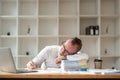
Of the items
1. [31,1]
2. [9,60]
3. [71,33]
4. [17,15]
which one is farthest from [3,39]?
[9,60]

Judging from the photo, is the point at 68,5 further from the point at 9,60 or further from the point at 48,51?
the point at 9,60

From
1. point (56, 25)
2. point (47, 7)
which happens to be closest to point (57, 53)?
point (56, 25)

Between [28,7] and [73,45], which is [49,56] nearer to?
[73,45]

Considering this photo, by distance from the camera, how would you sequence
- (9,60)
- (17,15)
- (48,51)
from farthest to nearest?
(17,15), (48,51), (9,60)

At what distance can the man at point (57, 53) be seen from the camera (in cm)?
279

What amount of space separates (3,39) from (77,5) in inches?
68.4

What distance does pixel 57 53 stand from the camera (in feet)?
10.6

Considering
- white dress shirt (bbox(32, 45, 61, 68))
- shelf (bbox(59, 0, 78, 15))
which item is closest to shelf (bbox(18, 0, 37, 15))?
shelf (bbox(59, 0, 78, 15))

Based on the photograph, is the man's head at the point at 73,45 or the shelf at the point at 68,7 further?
the shelf at the point at 68,7

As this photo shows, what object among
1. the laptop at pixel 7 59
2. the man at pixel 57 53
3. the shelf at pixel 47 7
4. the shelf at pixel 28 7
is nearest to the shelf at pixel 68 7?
the shelf at pixel 47 7

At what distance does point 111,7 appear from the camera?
5.09 metres

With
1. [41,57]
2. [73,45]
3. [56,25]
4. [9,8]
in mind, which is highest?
[9,8]

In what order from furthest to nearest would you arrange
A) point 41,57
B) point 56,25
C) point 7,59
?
point 56,25 → point 41,57 → point 7,59

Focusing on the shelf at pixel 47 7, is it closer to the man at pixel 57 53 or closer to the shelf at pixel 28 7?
the shelf at pixel 28 7
